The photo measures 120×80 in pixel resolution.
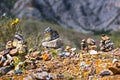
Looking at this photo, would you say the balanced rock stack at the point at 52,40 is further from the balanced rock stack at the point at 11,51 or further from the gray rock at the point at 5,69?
the gray rock at the point at 5,69

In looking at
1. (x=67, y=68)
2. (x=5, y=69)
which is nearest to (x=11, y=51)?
(x=5, y=69)

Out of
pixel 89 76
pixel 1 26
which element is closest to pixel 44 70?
pixel 89 76

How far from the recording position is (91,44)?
18.9 metres

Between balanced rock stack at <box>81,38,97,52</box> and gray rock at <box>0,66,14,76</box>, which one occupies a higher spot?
balanced rock stack at <box>81,38,97,52</box>

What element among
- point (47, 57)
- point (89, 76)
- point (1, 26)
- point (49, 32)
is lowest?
point (89, 76)

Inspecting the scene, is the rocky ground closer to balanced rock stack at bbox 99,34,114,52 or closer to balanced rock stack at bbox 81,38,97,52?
balanced rock stack at bbox 99,34,114,52

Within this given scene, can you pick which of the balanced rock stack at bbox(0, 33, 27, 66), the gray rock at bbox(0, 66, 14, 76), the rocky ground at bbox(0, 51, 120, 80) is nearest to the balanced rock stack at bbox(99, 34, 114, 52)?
the rocky ground at bbox(0, 51, 120, 80)

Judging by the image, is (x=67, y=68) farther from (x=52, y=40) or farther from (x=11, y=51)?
(x=52, y=40)

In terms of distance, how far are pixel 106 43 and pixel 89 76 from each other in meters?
4.60

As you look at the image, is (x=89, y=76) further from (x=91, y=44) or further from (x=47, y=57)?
(x=91, y=44)

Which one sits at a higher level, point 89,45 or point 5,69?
point 89,45

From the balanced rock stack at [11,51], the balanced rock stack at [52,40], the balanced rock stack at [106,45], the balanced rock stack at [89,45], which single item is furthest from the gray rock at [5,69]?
the balanced rock stack at [106,45]

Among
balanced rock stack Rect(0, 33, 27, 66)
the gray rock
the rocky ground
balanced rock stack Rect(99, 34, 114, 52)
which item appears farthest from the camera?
balanced rock stack Rect(99, 34, 114, 52)

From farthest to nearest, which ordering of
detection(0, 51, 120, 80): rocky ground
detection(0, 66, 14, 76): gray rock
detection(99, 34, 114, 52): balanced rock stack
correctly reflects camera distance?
detection(99, 34, 114, 52): balanced rock stack < detection(0, 66, 14, 76): gray rock < detection(0, 51, 120, 80): rocky ground
